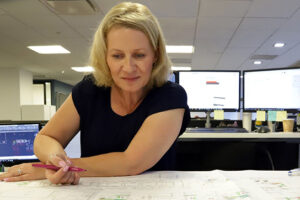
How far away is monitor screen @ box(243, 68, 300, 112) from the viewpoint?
5.87ft

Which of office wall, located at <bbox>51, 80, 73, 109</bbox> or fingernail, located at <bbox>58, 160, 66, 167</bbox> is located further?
office wall, located at <bbox>51, 80, 73, 109</bbox>

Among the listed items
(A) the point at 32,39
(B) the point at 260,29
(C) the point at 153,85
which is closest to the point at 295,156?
(C) the point at 153,85

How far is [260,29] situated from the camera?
3.99 metres

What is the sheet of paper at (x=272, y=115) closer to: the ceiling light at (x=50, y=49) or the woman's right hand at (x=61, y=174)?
the woman's right hand at (x=61, y=174)

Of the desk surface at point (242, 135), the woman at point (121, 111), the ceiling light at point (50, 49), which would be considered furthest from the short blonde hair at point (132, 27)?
the ceiling light at point (50, 49)

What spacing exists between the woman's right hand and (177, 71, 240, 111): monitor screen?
57.6 inches

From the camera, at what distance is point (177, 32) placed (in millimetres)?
4172

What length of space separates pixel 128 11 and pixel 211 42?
4215 mm

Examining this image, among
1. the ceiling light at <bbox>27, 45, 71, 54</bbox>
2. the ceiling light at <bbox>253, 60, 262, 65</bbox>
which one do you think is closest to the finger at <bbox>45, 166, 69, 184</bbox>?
the ceiling light at <bbox>27, 45, 71, 54</bbox>

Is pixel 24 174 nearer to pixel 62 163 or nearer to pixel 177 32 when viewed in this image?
pixel 62 163

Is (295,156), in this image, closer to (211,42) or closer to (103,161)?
(103,161)

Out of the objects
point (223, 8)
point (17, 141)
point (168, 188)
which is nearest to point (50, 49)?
point (223, 8)

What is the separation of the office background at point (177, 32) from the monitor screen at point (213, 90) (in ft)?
3.64

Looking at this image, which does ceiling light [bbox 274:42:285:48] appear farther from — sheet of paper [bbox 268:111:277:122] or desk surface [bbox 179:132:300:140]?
desk surface [bbox 179:132:300:140]
